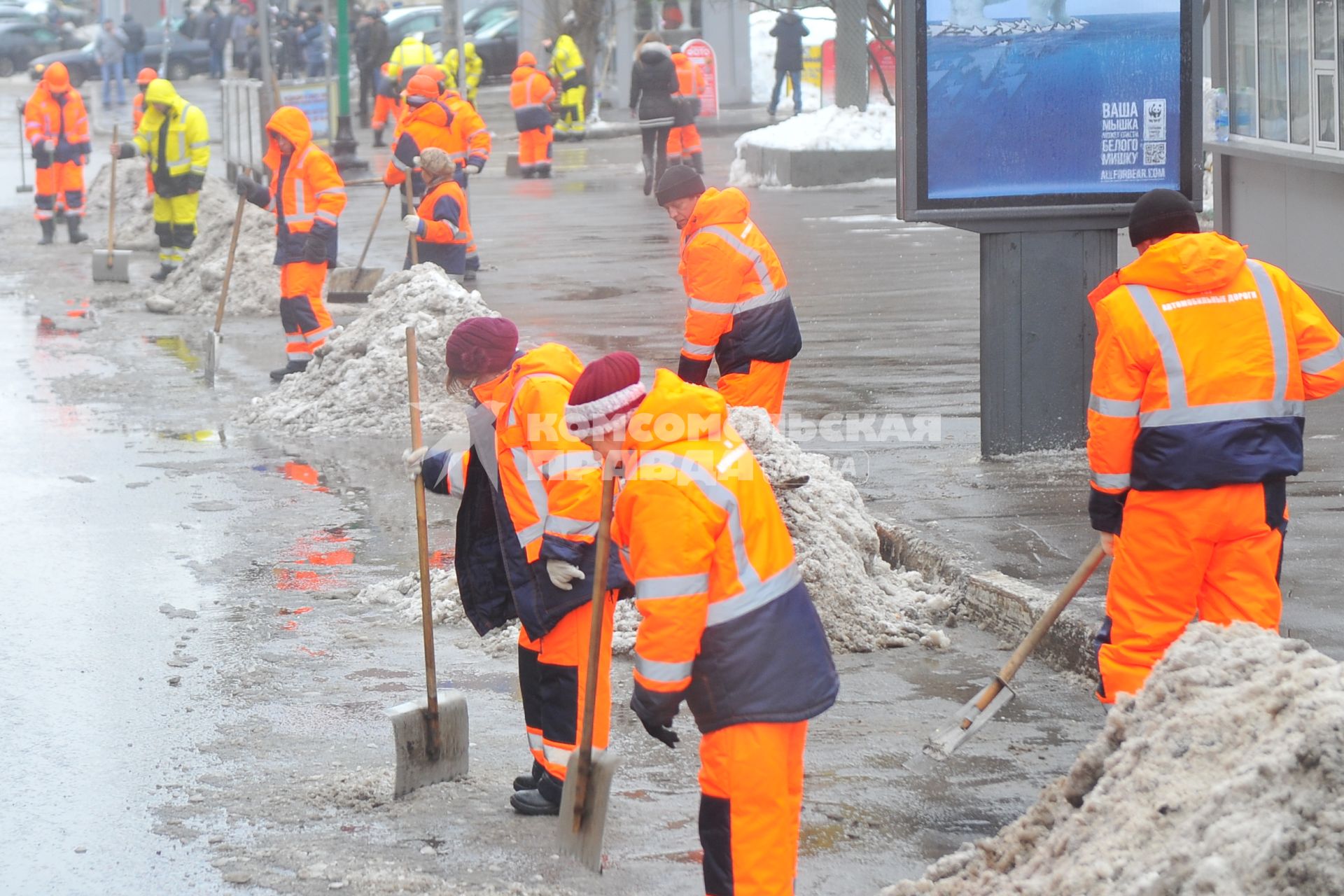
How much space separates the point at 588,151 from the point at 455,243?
1689cm

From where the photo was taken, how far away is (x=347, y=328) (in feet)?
38.8

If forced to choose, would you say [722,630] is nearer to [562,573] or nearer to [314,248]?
[562,573]

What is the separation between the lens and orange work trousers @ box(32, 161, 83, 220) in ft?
67.2

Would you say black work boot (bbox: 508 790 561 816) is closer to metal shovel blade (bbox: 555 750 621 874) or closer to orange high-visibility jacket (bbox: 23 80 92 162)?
metal shovel blade (bbox: 555 750 621 874)

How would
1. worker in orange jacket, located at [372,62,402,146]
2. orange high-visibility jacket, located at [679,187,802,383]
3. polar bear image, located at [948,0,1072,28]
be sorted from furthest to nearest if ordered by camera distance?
worker in orange jacket, located at [372,62,402,146] → polar bear image, located at [948,0,1072,28] → orange high-visibility jacket, located at [679,187,802,383]

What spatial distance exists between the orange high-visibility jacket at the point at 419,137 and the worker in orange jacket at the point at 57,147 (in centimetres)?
658

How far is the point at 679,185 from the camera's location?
311 inches

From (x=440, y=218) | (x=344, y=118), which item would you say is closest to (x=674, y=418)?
(x=440, y=218)

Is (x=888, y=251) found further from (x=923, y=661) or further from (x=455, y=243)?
(x=923, y=661)

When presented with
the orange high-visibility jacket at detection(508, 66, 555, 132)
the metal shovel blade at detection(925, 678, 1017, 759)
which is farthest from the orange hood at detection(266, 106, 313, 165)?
the orange high-visibility jacket at detection(508, 66, 555, 132)

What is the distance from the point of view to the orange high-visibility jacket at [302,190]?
12.2 meters

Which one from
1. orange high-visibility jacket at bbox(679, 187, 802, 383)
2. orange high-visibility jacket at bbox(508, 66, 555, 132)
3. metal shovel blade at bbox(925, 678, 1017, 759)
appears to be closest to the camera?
metal shovel blade at bbox(925, 678, 1017, 759)

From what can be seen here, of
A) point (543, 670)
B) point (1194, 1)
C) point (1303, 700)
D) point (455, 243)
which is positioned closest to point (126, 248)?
point (455, 243)

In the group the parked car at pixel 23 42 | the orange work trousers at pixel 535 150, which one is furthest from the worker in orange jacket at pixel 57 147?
the parked car at pixel 23 42
